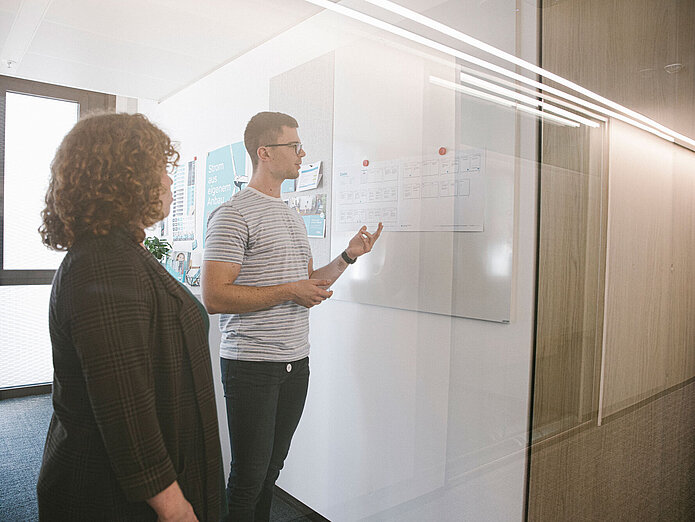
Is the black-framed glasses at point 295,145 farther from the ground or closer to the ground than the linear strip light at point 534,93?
closer to the ground

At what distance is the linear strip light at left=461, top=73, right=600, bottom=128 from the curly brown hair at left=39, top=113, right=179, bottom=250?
1.17 meters

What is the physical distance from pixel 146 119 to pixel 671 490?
195 cm

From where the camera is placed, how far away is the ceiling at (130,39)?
1248 millimetres

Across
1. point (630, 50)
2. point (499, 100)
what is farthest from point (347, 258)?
point (630, 50)

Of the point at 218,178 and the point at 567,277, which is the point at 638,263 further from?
the point at 218,178

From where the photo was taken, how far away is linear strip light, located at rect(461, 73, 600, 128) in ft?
6.06

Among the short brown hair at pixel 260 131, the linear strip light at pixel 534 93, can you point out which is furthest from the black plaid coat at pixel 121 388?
the linear strip light at pixel 534 93

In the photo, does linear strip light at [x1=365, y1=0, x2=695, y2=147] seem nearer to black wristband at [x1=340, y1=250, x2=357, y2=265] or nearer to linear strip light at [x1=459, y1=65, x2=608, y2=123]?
linear strip light at [x1=459, y1=65, x2=608, y2=123]

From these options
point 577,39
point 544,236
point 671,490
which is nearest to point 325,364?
point 544,236

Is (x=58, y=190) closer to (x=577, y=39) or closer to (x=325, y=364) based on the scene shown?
(x=325, y=364)

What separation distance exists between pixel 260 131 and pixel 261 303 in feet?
1.47

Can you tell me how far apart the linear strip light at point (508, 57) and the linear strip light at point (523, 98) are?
3.3 inches

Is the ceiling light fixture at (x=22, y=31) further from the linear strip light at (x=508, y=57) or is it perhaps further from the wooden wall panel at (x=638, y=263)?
the wooden wall panel at (x=638, y=263)

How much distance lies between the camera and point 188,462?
3.78 feet
